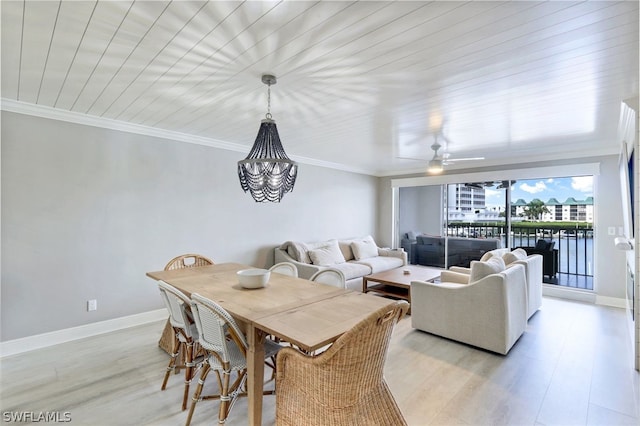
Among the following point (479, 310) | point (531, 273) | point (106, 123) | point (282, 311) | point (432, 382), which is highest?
point (106, 123)

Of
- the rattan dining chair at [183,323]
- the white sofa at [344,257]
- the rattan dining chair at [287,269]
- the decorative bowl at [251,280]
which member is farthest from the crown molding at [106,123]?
the decorative bowl at [251,280]

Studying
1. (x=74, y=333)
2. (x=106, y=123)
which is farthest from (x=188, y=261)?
(x=106, y=123)

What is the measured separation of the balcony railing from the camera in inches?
197

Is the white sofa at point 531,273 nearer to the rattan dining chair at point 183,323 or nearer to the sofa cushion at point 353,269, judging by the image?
the sofa cushion at point 353,269

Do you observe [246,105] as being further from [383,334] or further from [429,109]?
[383,334]

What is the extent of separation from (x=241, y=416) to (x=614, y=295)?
18.0 feet

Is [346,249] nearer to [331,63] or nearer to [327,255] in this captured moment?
[327,255]

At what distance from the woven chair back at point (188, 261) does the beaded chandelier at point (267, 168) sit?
1401 mm

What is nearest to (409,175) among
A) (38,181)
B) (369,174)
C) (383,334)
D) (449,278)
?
(369,174)

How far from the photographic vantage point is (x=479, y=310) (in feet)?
9.84

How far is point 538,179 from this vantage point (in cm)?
526

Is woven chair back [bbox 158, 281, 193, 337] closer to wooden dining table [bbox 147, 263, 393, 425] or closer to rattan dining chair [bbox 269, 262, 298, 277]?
wooden dining table [bbox 147, 263, 393, 425]

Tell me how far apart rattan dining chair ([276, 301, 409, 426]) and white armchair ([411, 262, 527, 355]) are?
1859mm

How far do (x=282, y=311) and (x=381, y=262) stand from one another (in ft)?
13.4
